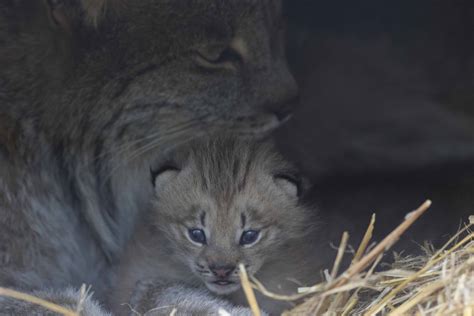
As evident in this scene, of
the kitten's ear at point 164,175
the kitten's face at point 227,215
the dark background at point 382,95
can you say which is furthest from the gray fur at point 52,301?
the dark background at point 382,95

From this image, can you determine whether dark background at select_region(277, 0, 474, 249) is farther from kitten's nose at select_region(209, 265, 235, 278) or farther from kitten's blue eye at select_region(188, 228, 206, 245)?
kitten's nose at select_region(209, 265, 235, 278)

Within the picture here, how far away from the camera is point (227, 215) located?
3.45 metres

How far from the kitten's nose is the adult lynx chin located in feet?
2.69

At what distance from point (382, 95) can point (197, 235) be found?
2327 millimetres

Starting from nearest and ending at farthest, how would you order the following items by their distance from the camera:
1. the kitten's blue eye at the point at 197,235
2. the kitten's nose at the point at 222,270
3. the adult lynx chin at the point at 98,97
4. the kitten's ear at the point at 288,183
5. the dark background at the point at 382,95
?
the kitten's nose at the point at 222,270 < the kitten's blue eye at the point at 197,235 < the kitten's ear at the point at 288,183 < the adult lynx chin at the point at 98,97 < the dark background at the point at 382,95

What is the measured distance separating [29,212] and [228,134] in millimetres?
893

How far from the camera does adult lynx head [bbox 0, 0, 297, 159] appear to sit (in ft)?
12.6

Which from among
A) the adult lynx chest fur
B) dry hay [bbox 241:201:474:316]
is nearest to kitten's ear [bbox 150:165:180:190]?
the adult lynx chest fur

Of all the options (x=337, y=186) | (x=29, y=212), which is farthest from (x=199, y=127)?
(x=337, y=186)

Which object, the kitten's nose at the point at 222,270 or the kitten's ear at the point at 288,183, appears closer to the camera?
the kitten's nose at the point at 222,270

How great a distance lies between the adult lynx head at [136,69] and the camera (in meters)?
3.83

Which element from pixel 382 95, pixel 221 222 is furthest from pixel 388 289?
pixel 382 95

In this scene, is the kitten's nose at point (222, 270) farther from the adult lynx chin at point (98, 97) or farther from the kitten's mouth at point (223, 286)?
the adult lynx chin at point (98, 97)

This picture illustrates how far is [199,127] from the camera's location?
4.00 meters
